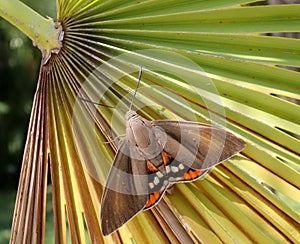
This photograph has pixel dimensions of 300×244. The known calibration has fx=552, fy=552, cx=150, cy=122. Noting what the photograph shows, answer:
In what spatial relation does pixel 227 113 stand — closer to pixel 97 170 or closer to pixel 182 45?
pixel 182 45

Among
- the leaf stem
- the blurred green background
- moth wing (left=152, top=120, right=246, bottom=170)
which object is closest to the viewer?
moth wing (left=152, top=120, right=246, bottom=170)

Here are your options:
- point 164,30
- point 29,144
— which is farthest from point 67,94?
point 164,30

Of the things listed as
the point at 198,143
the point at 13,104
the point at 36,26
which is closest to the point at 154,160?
the point at 198,143

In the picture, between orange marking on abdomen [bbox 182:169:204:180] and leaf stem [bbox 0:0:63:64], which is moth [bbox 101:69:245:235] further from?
leaf stem [bbox 0:0:63:64]

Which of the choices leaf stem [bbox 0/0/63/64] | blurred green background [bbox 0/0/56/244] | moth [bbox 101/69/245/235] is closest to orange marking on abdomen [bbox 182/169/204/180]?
moth [bbox 101/69/245/235]

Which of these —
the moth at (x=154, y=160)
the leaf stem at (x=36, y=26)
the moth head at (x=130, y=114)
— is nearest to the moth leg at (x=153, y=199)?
the moth at (x=154, y=160)

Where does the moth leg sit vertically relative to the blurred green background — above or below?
below

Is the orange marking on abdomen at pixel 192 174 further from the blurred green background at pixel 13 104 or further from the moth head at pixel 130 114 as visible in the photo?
the blurred green background at pixel 13 104
